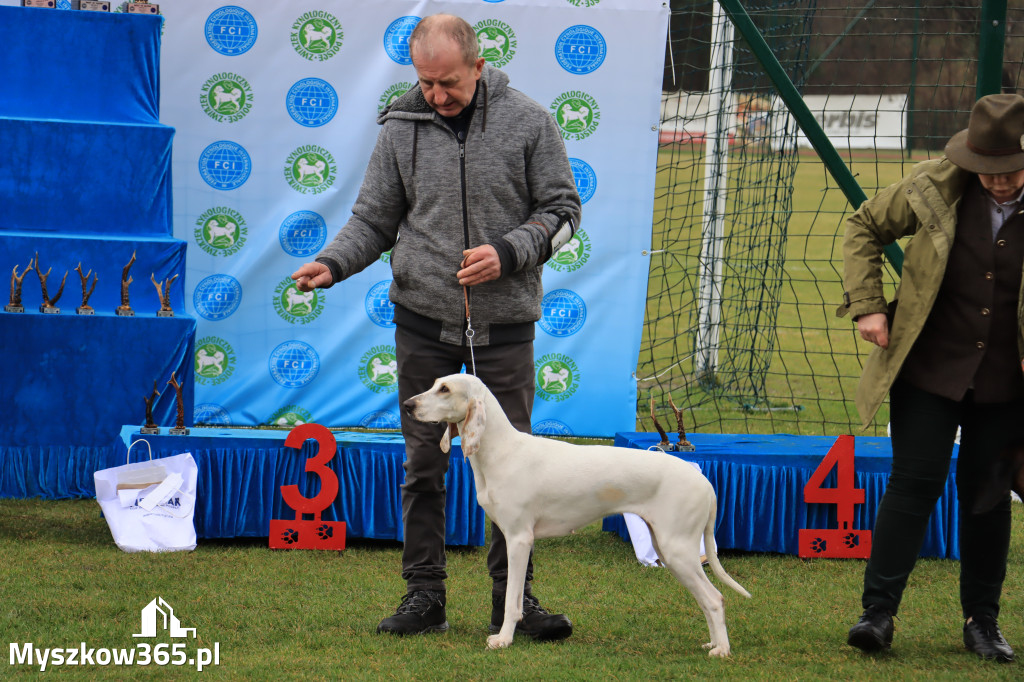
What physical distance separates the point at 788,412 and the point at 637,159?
8.04ft

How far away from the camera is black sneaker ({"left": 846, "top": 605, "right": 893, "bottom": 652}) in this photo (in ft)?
10.9

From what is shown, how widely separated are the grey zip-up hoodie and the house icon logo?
1248 millimetres

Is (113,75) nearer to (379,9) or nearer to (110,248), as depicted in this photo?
(110,248)

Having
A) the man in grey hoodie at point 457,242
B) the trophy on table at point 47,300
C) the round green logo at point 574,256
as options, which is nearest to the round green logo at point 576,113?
the round green logo at point 574,256

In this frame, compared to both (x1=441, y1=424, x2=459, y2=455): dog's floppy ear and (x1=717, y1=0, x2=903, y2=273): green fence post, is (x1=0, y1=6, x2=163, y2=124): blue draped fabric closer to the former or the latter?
(x1=717, y1=0, x2=903, y2=273): green fence post

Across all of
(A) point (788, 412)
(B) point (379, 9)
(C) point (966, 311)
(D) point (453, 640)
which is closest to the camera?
(C) point (966, 311)

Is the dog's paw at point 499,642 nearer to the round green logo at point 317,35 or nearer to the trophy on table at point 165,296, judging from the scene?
the trophy on table at point 165,296

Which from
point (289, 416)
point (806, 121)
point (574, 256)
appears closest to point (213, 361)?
point (289, 416)

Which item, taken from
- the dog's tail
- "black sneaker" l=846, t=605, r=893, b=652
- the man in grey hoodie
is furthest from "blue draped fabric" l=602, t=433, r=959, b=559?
the man in grey hoodie

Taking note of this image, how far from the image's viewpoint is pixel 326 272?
3.33 m

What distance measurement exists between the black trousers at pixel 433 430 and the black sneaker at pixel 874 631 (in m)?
1.05

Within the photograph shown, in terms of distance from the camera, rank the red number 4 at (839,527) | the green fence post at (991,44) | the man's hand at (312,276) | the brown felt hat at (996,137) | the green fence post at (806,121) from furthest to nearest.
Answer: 1. the green fence post at (806,121)
2. the red number 4 at (839,527)
3. the green fence post at (991,44)
4. the man's hand at (312,276)
5. the brown felt hat at (996,137)

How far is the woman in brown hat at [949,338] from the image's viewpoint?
3.18 metres

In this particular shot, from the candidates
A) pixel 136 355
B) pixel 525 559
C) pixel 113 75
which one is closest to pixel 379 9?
pixel 113 75
